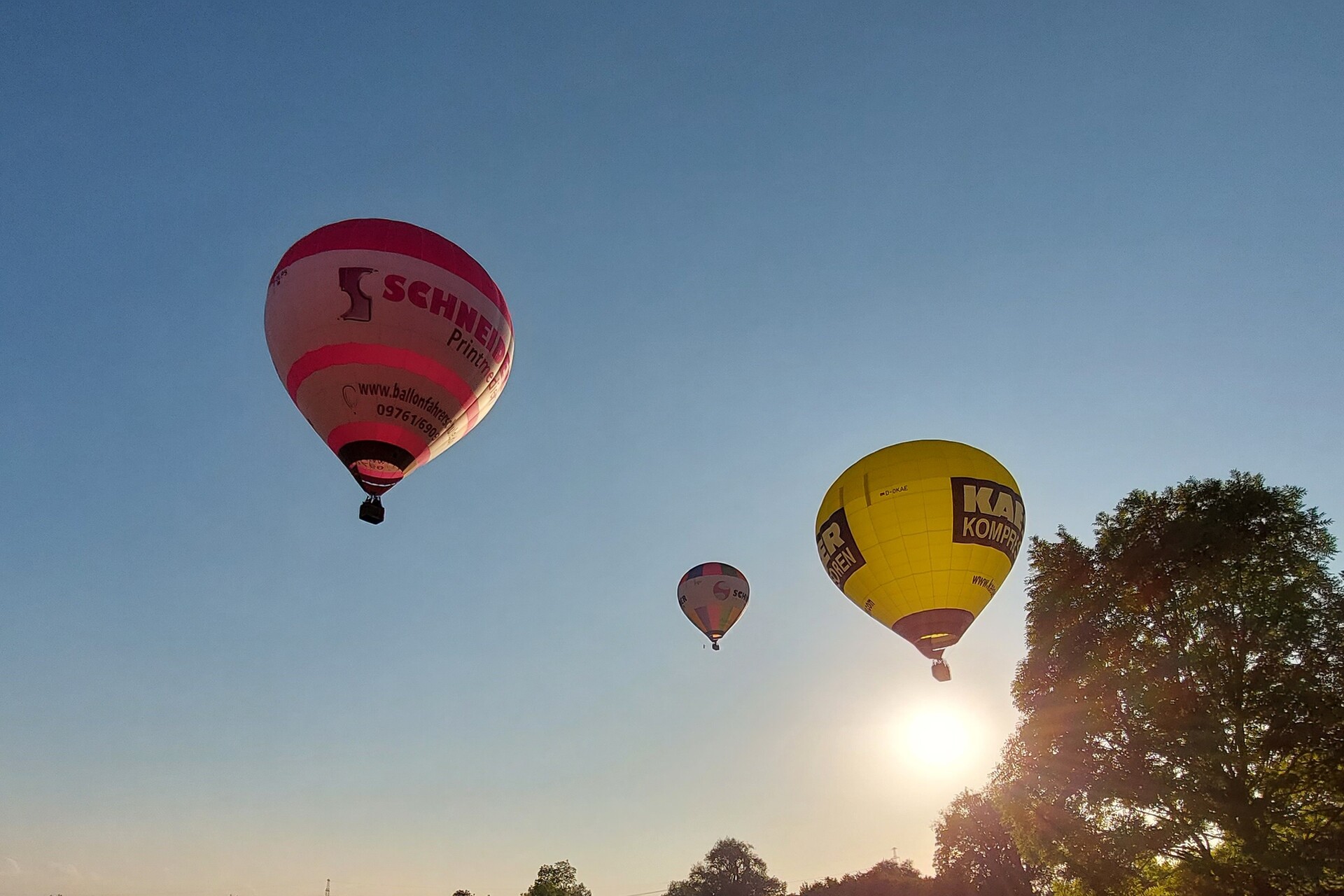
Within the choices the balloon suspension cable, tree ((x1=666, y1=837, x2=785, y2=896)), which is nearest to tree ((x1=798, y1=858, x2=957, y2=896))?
tree ((x1=666, y1=837, x2=785, y2=896))

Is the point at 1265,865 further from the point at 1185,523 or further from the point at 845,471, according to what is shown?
the point at 845,471

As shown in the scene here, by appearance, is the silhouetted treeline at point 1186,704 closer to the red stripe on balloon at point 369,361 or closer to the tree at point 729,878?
the red stripe on balloon at point 369,361

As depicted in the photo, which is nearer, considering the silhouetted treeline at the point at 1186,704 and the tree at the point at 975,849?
the silhouetted treeline at the point at 1186,704

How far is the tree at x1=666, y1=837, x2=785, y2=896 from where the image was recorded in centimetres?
8750

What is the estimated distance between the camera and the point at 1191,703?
1911 centimetres

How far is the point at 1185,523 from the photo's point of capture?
20266 millimetres

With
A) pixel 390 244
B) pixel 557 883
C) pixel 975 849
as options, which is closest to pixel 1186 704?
pixel 390 244

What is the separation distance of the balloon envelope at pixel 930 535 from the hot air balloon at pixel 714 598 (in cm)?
1935

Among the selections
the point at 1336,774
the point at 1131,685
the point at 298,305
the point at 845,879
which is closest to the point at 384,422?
the point at 298,305

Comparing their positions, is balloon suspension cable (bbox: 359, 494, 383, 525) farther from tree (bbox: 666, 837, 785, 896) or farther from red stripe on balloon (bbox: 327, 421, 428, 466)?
tree (bbox: 666, 837, 785, 896)

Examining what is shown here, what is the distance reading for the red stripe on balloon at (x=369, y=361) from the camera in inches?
567

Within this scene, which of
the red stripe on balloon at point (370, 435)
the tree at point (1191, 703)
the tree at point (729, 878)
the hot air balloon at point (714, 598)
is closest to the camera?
the red stripe on balloon at point (370, 435)

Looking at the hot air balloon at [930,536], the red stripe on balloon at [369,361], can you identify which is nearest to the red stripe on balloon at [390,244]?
the red stripe on balloon at [369,361]

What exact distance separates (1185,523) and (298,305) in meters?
23.9
